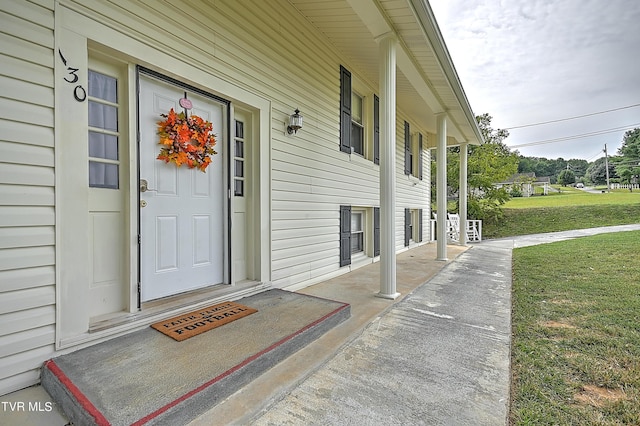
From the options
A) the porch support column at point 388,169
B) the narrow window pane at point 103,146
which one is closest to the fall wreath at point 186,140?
→ the narrow window pane at point 103,146

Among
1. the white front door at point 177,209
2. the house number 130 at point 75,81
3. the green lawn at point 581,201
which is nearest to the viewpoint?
the house number 130 at point 75,81

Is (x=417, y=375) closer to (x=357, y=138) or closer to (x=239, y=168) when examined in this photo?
(x=239, y=168)

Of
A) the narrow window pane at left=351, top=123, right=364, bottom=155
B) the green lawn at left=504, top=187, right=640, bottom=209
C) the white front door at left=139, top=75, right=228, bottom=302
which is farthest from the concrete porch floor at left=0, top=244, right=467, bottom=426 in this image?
the green lawn at left=504, top=187, right=640, bottom=209

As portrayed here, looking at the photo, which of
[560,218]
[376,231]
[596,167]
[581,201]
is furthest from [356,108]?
[596,167]

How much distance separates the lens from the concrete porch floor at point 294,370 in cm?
148

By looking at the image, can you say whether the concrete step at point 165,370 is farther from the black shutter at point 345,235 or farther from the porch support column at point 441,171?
the porch support column at point 441,171

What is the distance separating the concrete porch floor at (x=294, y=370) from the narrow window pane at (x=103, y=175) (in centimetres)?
132

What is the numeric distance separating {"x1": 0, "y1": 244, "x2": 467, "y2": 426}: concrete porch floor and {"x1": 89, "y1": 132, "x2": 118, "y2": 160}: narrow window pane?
5.01 feet

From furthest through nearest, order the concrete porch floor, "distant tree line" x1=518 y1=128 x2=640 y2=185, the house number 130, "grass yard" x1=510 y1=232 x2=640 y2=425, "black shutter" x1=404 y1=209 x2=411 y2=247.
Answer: "distant tree line" x1=518 y1=128 x2=640 y2=185 → "black shutter" x1=404 y1=209 x2=411 y2=247 → the house number 130 → "grass yard" x1=510 y1=232 x2=640 y2=425 → the concrete porch floor

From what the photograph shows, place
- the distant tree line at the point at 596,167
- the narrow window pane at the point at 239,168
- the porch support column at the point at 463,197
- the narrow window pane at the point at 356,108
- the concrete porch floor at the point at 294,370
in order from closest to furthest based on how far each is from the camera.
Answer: the concrete porch floor at the point at 294,370
the narrow window pane at the point at 239,168
the narrow window pane at the point at 356,108
the porch support column at the point at 463,197
the distant tree line at the point at 596,167

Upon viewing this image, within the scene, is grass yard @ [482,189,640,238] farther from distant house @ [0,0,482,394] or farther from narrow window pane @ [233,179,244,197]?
narrow window pane @ [233,179,244,197]

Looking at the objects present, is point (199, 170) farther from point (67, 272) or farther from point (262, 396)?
point (262, 396)

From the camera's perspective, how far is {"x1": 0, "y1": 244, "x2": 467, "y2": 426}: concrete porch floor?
1.48 metres

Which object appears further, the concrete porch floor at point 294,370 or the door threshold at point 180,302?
the door threshold at point 180,302
